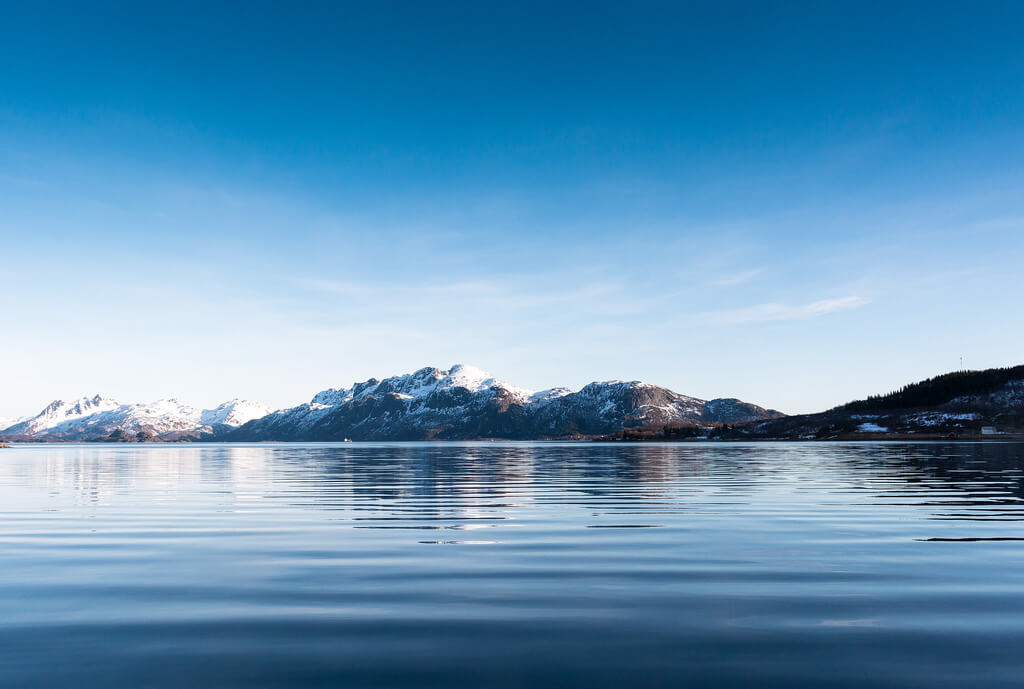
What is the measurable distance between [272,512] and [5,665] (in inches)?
870

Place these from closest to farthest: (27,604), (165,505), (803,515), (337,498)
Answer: (27,604)
(803,515)
(165,505)
(337,498)

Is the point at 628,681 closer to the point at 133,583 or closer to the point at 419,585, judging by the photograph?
the point at 419,585

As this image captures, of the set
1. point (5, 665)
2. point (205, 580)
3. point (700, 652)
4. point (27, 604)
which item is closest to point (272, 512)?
point (205, 580)

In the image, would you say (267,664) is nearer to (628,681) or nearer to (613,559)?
(628,681)

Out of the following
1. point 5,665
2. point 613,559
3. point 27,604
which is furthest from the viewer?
point 613,559

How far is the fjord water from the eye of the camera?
9180mm

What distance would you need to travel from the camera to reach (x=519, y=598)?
1344 cm

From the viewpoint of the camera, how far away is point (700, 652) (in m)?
9.80

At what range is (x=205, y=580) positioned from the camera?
15562 millimetres

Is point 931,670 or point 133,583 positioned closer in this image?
point 931,670

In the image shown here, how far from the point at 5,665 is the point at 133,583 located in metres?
6.12

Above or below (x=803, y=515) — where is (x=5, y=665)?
above

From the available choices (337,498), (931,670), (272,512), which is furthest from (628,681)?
(337,498)

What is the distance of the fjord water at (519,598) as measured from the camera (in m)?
9.18
